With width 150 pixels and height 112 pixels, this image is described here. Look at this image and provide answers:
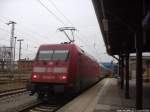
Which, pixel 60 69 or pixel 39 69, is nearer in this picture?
pixel 60 69

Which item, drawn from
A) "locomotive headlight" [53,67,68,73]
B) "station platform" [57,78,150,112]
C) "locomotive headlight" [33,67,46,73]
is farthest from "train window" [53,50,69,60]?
"station platform" [57,78,150,112]

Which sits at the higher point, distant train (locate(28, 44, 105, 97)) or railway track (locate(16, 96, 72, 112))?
distant train (locate(28, 44, 105, 97))

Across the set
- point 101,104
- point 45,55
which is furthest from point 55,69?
point 101,104

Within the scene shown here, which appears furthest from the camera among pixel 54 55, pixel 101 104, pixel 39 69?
pixel 54 55

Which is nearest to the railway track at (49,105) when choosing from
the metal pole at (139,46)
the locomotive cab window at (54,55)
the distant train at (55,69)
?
the distant train at (55,69)

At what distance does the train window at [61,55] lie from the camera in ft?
54.5

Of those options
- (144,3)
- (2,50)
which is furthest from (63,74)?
(2,50)

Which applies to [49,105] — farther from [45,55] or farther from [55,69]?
[45,55]

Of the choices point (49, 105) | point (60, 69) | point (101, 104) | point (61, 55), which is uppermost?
point (61, 55)

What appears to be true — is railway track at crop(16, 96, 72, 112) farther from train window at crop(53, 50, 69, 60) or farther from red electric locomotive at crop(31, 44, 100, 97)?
train window at crop(53, 50, 69, 60)

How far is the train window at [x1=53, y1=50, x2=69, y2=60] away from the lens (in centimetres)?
1662

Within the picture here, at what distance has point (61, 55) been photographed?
16781 millimetres

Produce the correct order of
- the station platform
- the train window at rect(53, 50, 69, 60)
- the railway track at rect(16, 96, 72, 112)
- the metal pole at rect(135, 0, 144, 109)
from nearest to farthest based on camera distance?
1. the metal pole at rect(135, 0, 144, 109)
2. the station platform
3. the railway track at rect(16, 96, 72, 112)
4. the train window at rect(53, 50, 69, 60)

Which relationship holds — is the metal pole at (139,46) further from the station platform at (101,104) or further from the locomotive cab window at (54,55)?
the locomotive cab window at (54,55)
